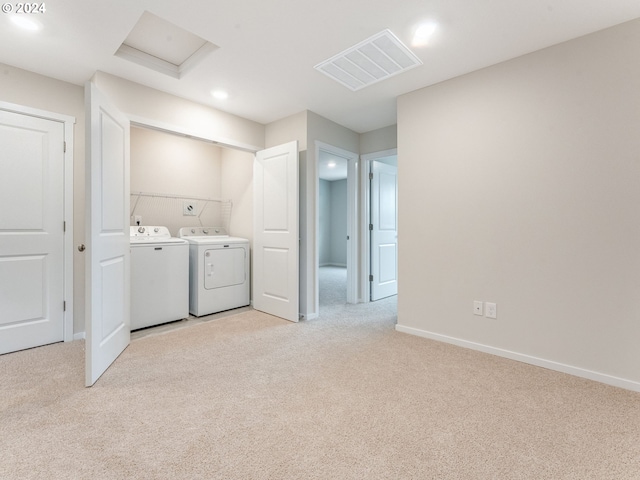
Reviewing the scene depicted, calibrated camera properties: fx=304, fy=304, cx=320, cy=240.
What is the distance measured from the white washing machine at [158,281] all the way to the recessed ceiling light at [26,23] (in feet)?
5.64

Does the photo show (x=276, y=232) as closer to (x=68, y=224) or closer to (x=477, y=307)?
(x=68, y=224)

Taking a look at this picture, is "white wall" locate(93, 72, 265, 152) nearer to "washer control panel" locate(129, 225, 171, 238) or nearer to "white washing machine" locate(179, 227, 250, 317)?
"white washing machine" locate(179, 227, 250, 317)

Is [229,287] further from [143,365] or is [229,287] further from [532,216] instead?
[532,216]

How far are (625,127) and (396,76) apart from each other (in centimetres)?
160

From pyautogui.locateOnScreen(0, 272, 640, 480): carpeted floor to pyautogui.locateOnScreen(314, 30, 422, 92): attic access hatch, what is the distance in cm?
231

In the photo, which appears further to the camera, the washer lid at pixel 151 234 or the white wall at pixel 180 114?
the washer lid at pixel 151 234

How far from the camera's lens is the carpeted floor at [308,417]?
4.14 ft

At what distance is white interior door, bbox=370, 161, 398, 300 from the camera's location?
13.9ft

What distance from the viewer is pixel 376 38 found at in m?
2.09

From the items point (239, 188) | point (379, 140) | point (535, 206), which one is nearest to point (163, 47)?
point (239, 188)

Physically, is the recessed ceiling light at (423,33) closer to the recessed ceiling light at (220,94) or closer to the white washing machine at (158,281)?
the recessed ceiling light at (220,94)

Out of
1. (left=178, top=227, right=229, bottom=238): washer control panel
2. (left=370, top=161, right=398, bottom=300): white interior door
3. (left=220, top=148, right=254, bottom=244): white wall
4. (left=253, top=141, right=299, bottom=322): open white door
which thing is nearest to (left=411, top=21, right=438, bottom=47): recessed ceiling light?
(left=253, top=141, right=299, bottom=322): open white door

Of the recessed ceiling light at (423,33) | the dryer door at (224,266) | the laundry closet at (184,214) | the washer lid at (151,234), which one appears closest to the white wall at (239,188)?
the laundry closet at (184,214)

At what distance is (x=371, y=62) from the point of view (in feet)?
7.85
